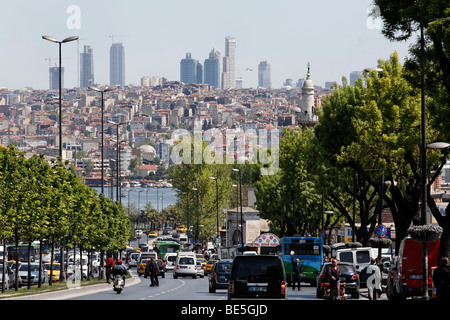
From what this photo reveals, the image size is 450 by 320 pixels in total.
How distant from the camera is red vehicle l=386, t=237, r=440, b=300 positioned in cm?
3095

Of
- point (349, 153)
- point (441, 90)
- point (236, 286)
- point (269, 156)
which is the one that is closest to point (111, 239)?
point (349, 153)

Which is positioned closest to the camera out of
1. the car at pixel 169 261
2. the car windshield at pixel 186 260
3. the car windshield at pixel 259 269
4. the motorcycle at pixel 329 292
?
the car windshield at pixel 259 269

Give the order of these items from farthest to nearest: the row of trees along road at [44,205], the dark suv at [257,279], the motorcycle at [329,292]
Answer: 1. the row of trees along road at [44,205]
2. the motorcycle at [329,292]
3. the dark suv at [257,279]

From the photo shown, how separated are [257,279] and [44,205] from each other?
18981 mm

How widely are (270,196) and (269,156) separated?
9.85 meters

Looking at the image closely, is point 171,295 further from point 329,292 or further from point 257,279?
point 257,279

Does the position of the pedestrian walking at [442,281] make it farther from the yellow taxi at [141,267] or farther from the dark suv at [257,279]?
the yellow taxi at [141,267]

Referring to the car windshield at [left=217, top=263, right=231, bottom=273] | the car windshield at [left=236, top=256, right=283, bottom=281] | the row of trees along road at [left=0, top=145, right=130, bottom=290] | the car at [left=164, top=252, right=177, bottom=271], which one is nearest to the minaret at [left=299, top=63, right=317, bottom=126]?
the car at [left=164, top=252, right=177, bottom=271]

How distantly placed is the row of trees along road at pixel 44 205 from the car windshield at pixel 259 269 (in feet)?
50.8

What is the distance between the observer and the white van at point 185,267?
69.2m

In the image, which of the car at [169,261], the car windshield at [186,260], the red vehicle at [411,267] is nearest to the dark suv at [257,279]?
the red vehicle at [411,267]

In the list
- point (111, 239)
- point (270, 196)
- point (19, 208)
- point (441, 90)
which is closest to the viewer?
point (441, 90)
